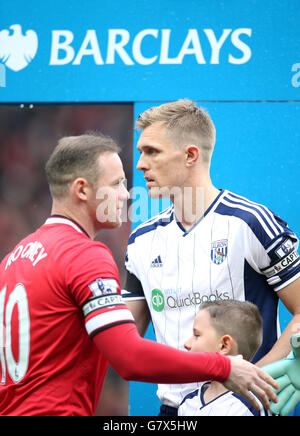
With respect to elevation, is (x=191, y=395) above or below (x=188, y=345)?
below

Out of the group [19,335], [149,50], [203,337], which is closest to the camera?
[19,335]

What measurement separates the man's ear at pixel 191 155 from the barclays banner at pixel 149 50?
0.91m

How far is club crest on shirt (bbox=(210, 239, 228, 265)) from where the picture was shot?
203 cm

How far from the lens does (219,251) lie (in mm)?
2045

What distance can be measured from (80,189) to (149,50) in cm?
167

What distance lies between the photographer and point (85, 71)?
3119mm

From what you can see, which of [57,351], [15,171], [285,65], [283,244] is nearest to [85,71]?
[15,171]

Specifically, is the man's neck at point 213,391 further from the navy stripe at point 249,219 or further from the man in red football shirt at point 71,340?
the navy stripe at point 249,219

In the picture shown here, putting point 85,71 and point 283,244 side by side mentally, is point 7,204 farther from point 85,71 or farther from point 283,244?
point 283,244

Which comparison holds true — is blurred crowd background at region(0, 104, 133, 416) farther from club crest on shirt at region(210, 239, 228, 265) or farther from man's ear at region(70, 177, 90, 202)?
man's ear at region(70, 177, 90, 202)

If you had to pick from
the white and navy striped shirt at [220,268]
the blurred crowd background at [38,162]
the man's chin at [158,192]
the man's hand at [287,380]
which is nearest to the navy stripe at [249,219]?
the white and navy striped shirt at [220,268]

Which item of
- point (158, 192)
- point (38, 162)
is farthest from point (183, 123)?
point (38, 162)

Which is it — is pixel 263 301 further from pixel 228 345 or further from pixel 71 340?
pixel 71 340
